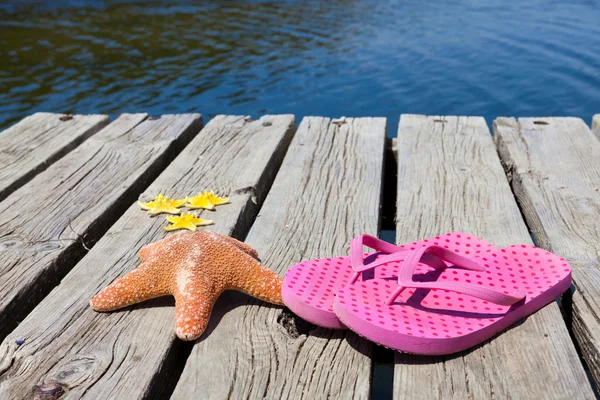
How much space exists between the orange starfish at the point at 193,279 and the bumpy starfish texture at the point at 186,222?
1.53 feet

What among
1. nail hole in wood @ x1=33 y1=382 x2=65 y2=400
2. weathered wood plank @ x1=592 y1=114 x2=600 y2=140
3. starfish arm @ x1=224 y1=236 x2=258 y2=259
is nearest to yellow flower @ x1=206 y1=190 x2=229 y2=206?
starfish arm @ x1=224 y1=236 x2=258 y2=259

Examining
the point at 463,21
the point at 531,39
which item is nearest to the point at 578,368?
the point at 531,39

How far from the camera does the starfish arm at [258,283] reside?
1.96 metres

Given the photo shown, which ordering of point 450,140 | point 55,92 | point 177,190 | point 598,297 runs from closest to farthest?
point 598,297 → point 177,190 → point 450,140 → point 55,92

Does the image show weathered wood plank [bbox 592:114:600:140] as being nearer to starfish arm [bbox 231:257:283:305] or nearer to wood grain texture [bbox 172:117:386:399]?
wood grain texture [bbox 172:117:386:399]

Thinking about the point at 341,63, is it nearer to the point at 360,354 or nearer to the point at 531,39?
the point at 531,39

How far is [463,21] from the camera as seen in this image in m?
9.77

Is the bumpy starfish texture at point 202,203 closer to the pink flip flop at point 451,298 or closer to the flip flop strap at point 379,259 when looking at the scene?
the flip flop strap at point 379,259

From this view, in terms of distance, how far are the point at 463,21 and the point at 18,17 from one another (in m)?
7.76

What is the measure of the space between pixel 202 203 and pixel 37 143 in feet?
4.85

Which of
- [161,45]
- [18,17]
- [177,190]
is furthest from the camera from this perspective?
[18,17]

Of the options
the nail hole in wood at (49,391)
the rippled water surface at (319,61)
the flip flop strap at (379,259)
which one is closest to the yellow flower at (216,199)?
the flip flop strap at (379,259)

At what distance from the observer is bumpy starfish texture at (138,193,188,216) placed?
Result: 8.80ft

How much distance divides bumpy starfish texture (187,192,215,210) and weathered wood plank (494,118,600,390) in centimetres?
125
